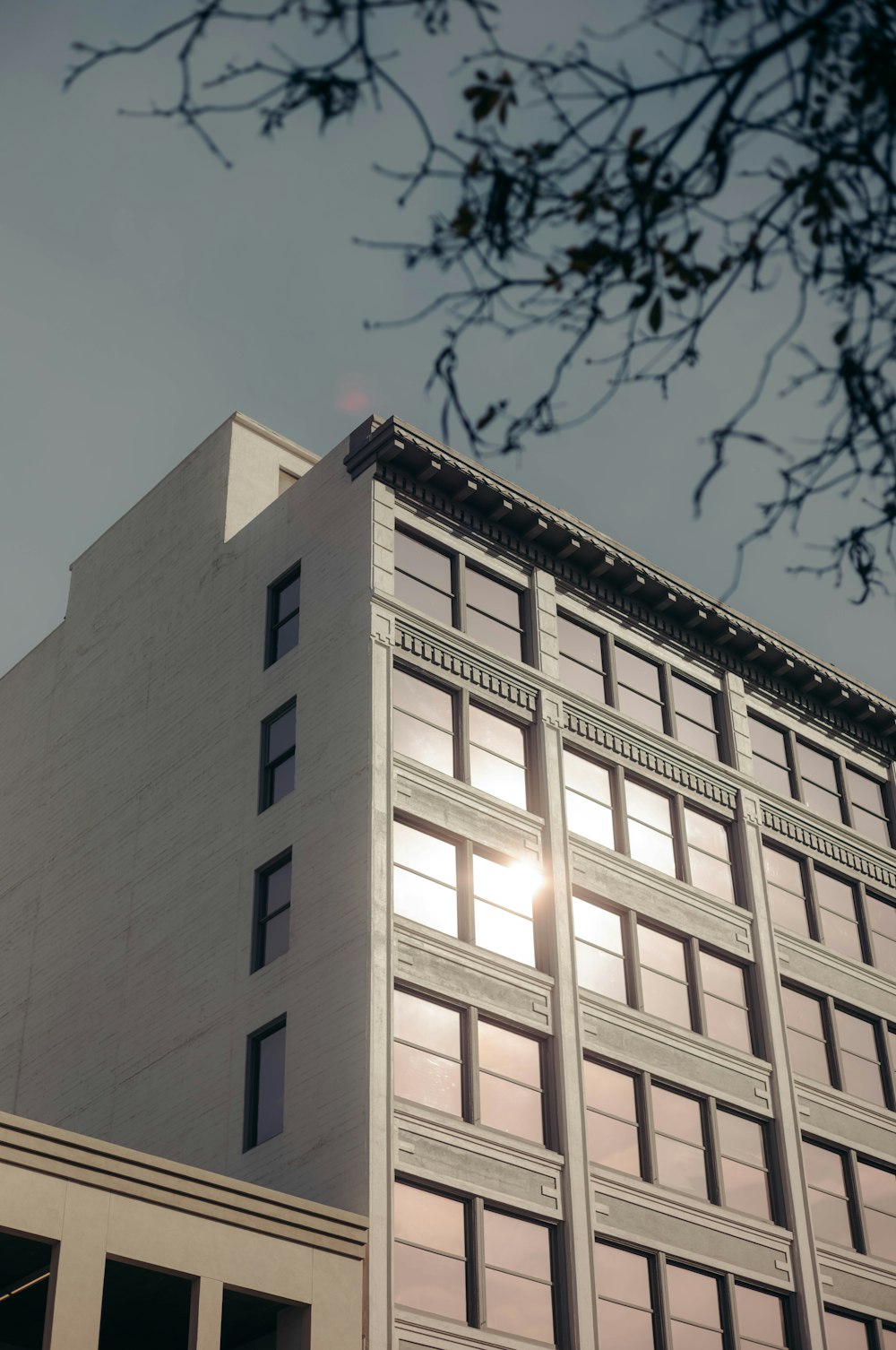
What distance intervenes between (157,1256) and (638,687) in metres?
19.4

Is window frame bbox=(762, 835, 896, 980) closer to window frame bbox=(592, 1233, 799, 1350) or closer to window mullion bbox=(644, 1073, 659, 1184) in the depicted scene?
window mullion bbox=(644, 1073, 659, 1184)

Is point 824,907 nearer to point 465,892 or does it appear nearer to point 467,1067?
point 465,892

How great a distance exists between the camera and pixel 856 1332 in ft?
109

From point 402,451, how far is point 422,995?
12.0m

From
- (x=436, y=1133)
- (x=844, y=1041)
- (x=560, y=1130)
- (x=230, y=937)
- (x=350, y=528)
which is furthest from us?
(x=844, y=1041)

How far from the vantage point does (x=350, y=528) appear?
3506cm

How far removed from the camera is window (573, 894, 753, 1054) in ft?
110

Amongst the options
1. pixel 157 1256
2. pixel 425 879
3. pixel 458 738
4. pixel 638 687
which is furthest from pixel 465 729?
pixel 157 1256

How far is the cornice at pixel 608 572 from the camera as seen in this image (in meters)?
35.9

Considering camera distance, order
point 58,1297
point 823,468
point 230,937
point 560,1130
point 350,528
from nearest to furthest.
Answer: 1. point 823,468
2. point 58,1297
3. point 560,1130
4. point 230,937
5. point 350,528

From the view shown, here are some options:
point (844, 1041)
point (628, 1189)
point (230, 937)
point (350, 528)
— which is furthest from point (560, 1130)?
point (350, 528)

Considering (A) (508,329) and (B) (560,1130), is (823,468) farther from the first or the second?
(B) (560,1130)

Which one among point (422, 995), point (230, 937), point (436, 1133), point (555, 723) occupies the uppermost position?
point (555, 723)

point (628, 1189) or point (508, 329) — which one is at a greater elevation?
point (628, 1189)
